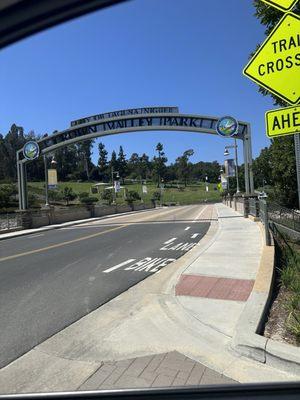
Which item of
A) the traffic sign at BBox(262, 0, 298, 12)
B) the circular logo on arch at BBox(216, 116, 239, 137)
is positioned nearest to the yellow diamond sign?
the traffic sign at BBox(262, 0, 298, 12)

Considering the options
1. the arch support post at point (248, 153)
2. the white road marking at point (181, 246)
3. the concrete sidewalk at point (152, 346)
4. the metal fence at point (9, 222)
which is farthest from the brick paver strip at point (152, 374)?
the metal fence at point (9, 222)

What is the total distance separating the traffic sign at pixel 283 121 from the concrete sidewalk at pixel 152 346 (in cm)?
243

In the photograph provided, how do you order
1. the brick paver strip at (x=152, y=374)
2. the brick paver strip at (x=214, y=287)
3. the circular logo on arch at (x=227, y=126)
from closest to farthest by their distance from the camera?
the brick paver strip at (x=152, y=374), the brick paver strip at (x=214, y=287), the circular logo on arch at (x=227, y=126)

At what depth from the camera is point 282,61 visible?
5383 mm

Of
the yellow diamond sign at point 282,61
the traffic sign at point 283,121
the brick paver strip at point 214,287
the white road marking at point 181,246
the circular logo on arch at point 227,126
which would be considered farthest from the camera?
the circular logo on arch at point 227,126

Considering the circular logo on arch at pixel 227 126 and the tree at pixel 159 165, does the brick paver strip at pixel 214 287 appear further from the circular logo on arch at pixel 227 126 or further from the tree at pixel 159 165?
the tree at pixel 159 165

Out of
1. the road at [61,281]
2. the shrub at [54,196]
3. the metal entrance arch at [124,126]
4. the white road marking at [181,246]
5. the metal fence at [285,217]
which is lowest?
the white road marking at [181,246]

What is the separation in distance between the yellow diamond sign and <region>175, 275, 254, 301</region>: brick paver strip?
A: 10.7ft

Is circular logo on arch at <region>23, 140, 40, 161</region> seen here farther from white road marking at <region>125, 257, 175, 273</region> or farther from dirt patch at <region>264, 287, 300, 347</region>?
dirt patch at <region>264, 287, 300, 347</region>

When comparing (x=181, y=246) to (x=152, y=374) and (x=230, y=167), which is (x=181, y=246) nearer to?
(x=152, y=374)

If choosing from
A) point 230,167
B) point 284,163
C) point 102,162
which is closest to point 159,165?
point 102,162

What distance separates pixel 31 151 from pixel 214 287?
93.3 ft

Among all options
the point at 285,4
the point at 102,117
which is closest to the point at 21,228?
the point at 102,117

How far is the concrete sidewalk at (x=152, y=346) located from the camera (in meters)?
4.41
